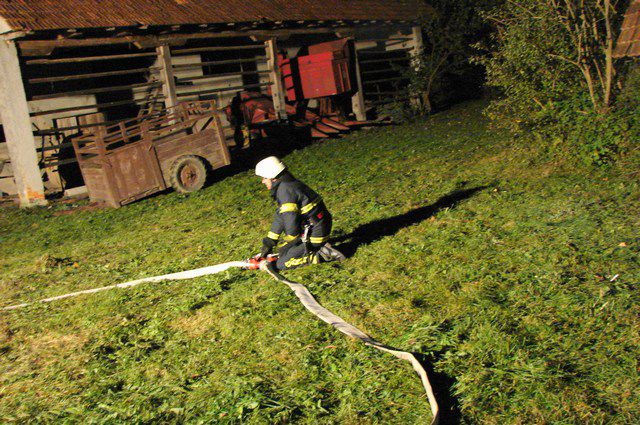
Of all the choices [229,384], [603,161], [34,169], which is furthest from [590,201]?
[34,169]

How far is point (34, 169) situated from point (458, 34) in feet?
47.1

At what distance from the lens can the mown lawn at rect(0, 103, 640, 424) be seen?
377 cm

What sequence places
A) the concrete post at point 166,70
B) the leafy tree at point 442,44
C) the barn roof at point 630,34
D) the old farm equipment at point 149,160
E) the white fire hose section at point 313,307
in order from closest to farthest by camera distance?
1. the white fire hose section at point 313,307
2. the barn roof at point 630,34
3. the old farm equipment at point 149,160
4. the concrete post at point 166,70
5. the leafy tree at point 442,44

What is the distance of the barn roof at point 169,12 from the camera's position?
1318 cm

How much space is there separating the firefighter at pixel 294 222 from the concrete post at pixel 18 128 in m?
8.87

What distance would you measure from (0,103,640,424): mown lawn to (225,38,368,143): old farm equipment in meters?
8.62

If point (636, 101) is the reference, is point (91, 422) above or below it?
below

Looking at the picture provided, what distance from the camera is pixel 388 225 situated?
793 cm

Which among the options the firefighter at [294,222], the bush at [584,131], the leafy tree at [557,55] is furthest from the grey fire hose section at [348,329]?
the leafy tree at [557,55]

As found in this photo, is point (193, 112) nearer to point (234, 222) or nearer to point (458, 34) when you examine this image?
point (234, 222)

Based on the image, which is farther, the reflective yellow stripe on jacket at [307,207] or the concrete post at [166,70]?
the concrete post at [166,70]

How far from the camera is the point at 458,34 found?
1989 centimetres

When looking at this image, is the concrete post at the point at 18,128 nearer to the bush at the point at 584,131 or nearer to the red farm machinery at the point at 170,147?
the red farm machinery at the point at 170,147

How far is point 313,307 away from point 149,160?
780cm
